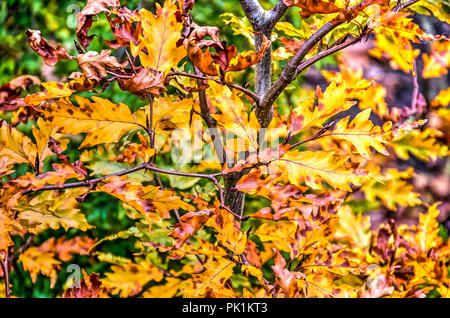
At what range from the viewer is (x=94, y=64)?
461 millimetres

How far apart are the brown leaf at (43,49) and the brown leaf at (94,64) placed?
3 cm

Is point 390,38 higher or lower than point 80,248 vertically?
higher

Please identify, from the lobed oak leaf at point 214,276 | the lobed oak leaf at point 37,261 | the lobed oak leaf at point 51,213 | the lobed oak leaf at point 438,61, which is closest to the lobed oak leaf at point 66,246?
the lobed oak leaf at point 37,261

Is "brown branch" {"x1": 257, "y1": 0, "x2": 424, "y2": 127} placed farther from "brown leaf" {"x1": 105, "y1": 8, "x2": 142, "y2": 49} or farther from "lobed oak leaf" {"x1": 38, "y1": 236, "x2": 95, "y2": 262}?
"lobed oak leaf" {"x1": 38, "y1": 236, "x2": 95, "y2": 262}

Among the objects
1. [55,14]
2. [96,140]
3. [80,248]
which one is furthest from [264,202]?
[55,14]

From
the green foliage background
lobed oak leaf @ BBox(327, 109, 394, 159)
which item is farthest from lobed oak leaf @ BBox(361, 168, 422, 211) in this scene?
lobed oak leaf @ BBox(327, 109, 394, 159)

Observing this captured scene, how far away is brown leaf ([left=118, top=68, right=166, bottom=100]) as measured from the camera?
0.45m

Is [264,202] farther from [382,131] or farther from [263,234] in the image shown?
[382,131]

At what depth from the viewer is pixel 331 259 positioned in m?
0.65

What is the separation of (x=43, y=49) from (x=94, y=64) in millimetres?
69

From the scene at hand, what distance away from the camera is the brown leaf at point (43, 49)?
18.0 inches
